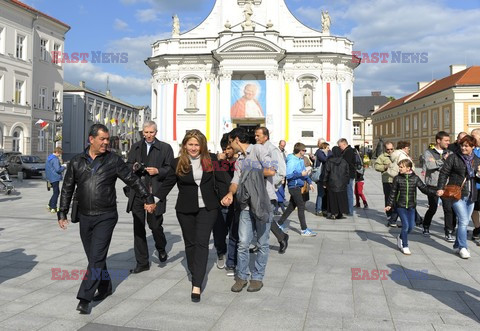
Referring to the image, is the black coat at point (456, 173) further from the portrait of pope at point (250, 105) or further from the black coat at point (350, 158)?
the portrait of pope at point (250, 105)

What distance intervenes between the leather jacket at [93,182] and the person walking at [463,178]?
203 inches

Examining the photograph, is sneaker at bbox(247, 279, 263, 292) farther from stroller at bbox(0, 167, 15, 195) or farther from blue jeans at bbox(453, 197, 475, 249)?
stroller at bbox(0, 167, 15, 195)

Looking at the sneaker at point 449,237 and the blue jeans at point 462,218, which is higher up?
the blue jeans at point 462,218

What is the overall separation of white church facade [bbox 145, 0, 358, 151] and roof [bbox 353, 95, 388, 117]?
50095 mm

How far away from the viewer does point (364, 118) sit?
81.6 m

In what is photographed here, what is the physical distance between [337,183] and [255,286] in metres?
5.79

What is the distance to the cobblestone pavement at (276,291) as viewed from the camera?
404 centimetres

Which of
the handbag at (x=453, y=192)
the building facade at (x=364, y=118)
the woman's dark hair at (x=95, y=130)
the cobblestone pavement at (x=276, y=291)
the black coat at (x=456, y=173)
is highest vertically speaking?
the building facade at (x=364, y=118)

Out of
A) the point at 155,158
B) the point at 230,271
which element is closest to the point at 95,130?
the point at 155,158

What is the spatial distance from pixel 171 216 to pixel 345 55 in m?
29.5

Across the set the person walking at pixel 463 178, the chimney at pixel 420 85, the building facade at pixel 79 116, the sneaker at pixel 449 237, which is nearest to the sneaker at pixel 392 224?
the sneaker at pixel 449 237

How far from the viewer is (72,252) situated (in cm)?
683

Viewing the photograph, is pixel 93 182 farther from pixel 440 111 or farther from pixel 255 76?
pixel 440 111

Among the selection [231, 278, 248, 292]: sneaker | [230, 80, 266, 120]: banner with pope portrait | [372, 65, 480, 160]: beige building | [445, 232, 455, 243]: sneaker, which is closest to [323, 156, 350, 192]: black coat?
[445, 232, 455, 243]: sneaker
